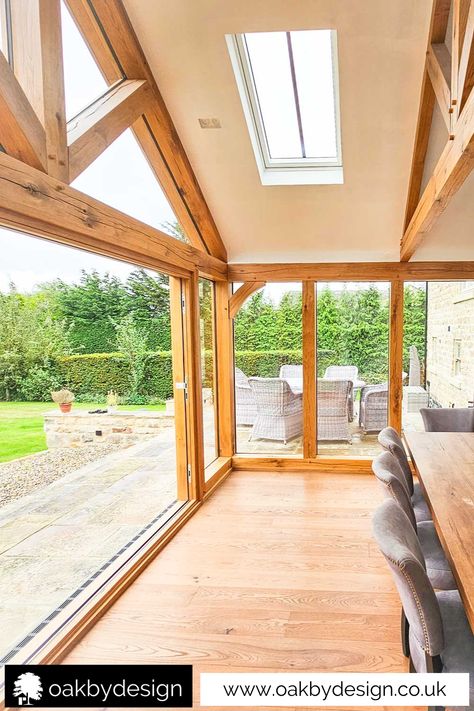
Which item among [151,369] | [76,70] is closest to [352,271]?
[151,369]

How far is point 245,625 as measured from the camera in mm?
2420

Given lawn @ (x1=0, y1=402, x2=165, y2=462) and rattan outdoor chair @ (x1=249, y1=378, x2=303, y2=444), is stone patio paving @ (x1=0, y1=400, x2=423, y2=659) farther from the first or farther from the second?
lawn @ (x1=0, y1=402, x2=165, y2=462)

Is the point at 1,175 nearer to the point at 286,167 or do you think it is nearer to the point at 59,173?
the point at 59,173

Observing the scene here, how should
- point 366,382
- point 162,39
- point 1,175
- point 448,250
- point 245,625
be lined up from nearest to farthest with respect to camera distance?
point 1,175 → point 245,625 → point 162,39 → point 448,250 → point 366,382

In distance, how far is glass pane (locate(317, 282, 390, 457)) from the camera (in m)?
5.06

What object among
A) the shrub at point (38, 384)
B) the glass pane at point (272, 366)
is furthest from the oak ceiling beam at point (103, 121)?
the glass pane at point (272, 366)

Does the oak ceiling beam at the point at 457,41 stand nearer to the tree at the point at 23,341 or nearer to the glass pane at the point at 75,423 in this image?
the glass pane at the point at 75,423

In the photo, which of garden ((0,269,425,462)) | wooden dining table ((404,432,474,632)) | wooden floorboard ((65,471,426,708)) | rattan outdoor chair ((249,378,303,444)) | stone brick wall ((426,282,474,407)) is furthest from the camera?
rattan outdoor chair ((249,378,303,444))

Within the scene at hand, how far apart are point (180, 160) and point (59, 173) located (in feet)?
5.91

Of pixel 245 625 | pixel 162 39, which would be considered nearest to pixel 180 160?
pixel 162 39

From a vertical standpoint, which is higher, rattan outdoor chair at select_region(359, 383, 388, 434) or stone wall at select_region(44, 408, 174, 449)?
rattan outdoor chair at select_region(359, 383, 388, 434)

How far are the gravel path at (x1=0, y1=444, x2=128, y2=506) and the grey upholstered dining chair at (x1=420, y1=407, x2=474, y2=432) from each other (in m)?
3.51

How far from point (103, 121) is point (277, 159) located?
75.8 inches

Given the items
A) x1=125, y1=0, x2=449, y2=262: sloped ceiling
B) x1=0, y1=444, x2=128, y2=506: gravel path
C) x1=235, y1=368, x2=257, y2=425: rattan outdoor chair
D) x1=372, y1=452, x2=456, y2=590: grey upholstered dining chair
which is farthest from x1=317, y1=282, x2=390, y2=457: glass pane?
x1=0, y1=444, x2=128, y2=506: gravel path
